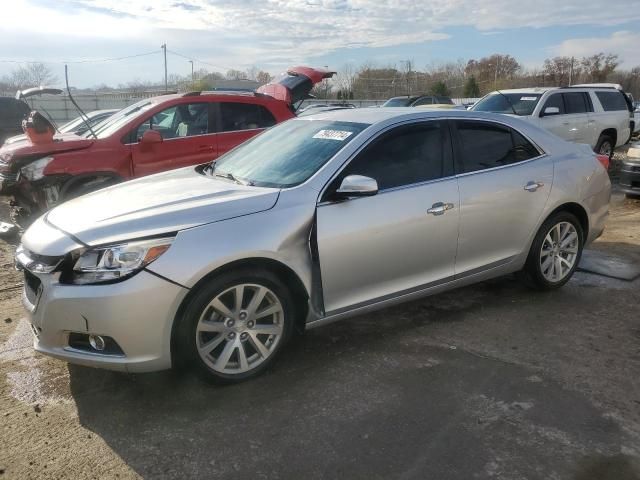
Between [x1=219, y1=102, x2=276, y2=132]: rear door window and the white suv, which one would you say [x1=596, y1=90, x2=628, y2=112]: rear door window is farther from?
[x1=219, y1=102, x2=276, y2=132]: rear door window

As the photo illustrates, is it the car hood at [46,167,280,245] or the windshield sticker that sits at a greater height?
the windshield sticker

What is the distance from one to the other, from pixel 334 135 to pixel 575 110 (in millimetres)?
9793

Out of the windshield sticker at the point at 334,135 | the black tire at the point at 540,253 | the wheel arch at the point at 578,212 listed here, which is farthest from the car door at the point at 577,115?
the windshield sticker at the point at 334,135

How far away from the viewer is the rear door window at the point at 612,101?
41.8 ft

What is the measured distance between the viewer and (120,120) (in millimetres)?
7047

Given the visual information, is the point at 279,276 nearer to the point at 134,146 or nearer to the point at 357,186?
the point at 357,186

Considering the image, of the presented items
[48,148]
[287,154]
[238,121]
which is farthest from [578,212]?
[48,148]

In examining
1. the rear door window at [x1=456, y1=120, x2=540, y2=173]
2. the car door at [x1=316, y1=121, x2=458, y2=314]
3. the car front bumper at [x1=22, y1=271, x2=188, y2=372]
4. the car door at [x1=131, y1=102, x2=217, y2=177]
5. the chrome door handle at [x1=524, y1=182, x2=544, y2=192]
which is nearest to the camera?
the car front bumper at [x1=22, y1=271, x2=188, y2=372]

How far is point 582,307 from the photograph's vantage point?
4.79 m

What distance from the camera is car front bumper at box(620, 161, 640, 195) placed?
947 cm

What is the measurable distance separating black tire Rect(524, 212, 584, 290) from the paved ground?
0.51m

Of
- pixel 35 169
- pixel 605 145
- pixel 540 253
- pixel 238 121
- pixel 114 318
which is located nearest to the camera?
pixel 114 318

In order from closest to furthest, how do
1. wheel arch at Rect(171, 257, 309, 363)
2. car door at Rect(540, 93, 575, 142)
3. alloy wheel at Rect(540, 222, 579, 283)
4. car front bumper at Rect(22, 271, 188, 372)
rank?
car front bumper at Rect(22, 271, 188, 372)
wheel arch at Rect(171, 257, 309, 363)
alloy wheel at Rect(540, 222, 579, 283)
car door at Rect(540, 93, 575, 142)

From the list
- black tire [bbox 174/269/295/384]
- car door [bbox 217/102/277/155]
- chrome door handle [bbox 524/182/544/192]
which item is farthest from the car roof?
car door [bbox 217/102/277/155]
